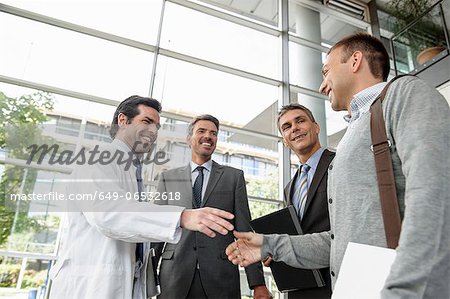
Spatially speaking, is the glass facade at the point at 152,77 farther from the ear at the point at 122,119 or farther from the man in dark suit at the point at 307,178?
the man in dark suit at the point at 307,178

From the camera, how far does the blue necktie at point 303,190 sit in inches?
69.7

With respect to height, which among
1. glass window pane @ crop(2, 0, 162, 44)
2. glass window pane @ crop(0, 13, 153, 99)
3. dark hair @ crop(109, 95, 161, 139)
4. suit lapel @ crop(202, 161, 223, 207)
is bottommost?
suit lapel @ crop(202, 161, 223, 207)

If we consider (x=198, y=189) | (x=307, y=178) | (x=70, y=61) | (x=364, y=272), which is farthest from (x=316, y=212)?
(x=70, y=61)

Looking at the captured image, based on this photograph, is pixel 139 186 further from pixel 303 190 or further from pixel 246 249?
pixel 303 190

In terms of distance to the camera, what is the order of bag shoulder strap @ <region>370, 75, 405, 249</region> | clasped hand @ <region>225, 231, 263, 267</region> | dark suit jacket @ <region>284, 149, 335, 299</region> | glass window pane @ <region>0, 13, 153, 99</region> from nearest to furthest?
bag shoulder strap @ <region>370, 75, 405, 249</region> < clasped hand @ <region>225, 231, 263, 267</region> < dark suit jacket @ <region>284, 149, 335, 299</region> < glass window pane @ <region>0, 13, 153, 99</region>

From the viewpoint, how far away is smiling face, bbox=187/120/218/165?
218cm

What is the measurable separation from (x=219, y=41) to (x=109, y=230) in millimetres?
3884

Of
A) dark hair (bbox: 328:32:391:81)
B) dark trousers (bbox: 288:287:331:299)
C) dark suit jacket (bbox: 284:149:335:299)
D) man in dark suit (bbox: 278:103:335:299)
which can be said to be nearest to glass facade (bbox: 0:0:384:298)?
man in dark suit (bbox: 278:103:335:299)

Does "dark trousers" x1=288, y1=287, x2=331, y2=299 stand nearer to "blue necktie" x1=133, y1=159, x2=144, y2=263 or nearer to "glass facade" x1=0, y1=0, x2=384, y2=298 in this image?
"blue necktie" x1=133, y1=159, x2=144, y2=263

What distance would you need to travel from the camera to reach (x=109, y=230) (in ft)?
3.96

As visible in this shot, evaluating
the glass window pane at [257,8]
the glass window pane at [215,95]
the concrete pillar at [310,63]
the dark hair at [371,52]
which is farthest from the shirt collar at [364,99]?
the glass window pane at [257,8]

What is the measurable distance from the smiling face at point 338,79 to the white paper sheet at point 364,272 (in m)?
0.66

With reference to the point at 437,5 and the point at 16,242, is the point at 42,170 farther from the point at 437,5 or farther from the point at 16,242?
the point at 437,5

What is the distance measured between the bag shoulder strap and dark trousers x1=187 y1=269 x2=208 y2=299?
45.4 inches
